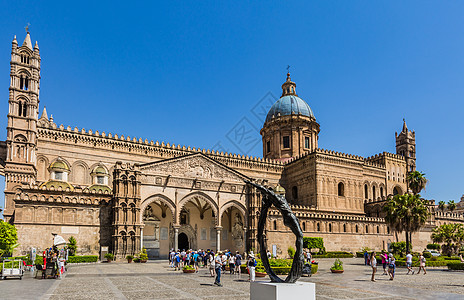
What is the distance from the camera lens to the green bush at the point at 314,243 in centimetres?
4716

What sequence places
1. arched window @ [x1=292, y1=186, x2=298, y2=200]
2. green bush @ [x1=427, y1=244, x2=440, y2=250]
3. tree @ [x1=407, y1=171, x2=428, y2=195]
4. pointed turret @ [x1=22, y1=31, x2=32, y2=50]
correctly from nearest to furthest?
pointed turret @ [x1=22, y1=31, x2=32, y2=50] < green bush @ [x1=427, y1=244, x2=440, y2=250] < tree @ [x1=407, y1=171, x2=428, y2=195] < arched window @ [x1=292, y1=186, x2=298, y2=200]

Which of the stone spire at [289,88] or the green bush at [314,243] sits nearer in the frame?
the green bush at [314,243]

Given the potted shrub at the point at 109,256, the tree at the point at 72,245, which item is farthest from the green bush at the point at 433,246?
the tree at the point at 72,245

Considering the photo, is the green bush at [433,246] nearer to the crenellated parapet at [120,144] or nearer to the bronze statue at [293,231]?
→ the crenellated parapet at [120,144]

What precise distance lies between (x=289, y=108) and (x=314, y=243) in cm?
2826

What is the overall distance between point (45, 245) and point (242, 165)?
104ft

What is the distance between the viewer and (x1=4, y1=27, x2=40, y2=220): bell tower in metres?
40.8

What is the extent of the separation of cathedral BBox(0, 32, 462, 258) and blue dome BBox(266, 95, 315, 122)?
9142 mm

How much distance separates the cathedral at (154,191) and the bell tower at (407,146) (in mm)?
7878

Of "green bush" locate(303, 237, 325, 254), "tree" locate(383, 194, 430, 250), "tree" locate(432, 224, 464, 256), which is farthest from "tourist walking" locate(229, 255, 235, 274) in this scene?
"tree" locate(432, 224, 464, 256)

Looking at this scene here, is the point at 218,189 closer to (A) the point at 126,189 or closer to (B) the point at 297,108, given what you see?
(A) the point at 126,189

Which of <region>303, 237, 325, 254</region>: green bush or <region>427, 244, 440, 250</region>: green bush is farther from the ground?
<region>303, 237, 325, 254</region>: green bush

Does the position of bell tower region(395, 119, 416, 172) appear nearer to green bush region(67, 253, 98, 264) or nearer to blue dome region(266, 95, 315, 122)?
blue dome region(266, 95, 315, 122)

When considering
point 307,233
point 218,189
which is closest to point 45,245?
point 218,189
